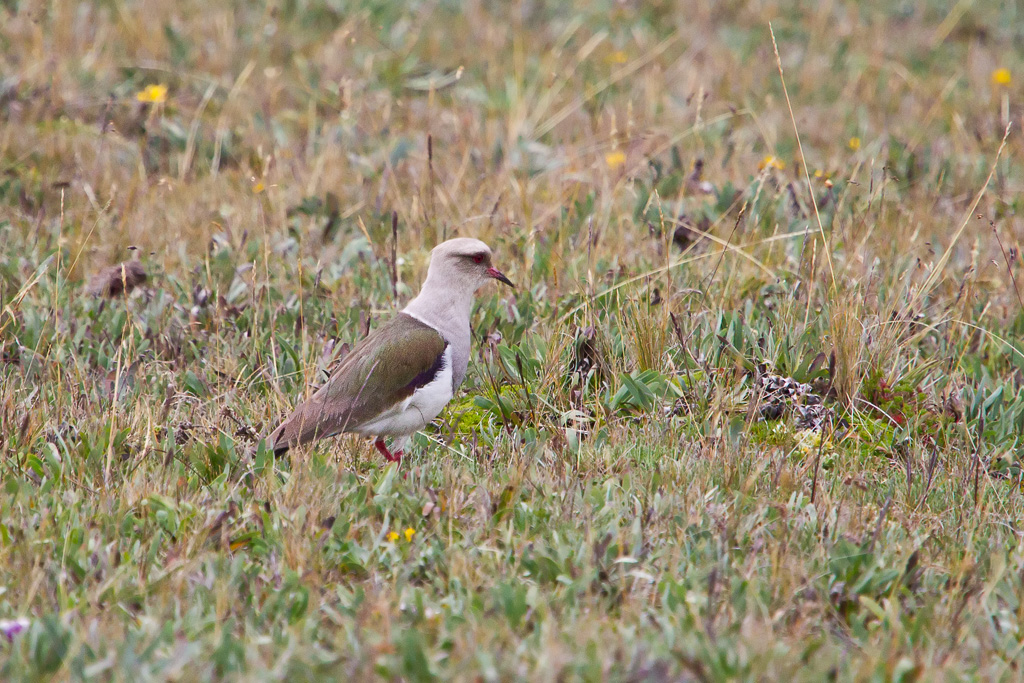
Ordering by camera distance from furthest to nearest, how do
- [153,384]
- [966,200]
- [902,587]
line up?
[966,200] → [153,384] → [902,587]

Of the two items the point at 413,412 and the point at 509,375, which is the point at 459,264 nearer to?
the point at 509,375

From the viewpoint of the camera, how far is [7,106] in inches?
316

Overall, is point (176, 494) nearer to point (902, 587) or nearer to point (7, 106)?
point (902, 587)

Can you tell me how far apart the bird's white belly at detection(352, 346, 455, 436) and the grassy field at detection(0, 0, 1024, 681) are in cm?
17

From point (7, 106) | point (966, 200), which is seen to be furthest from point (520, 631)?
point (7, 106)

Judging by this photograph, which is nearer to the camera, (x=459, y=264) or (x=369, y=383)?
(x=369, y=383)

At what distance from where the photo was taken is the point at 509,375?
5129 millimetres

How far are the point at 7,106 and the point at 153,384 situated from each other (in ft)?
13.2

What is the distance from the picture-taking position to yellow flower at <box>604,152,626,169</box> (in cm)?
751

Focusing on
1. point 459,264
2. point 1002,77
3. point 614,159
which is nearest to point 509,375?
point 459,264

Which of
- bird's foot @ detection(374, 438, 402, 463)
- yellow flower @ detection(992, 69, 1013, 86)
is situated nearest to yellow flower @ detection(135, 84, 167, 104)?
bird's foot @ detection(374, 438, 402, 463)

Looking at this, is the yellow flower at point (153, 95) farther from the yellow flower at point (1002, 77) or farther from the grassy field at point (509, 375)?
the yellow flower at point (1002, 77)

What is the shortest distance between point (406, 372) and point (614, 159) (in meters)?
3.46

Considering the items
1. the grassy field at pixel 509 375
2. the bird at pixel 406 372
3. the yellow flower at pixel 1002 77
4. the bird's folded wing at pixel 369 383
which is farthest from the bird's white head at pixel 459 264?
the yellow flower at pixel 1002 77
